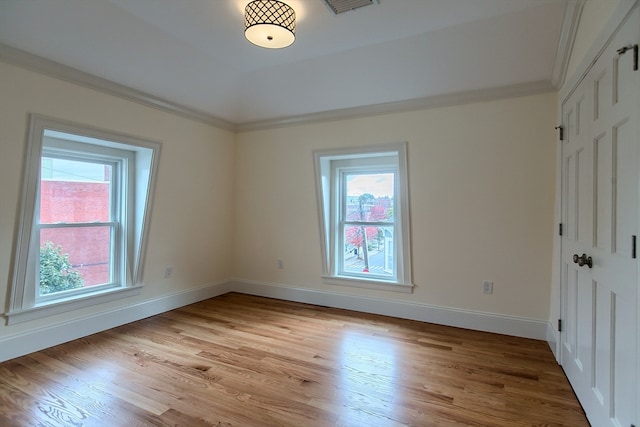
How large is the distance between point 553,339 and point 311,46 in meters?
3.28

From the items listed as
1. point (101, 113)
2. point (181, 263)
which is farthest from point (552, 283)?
point (101, 113)

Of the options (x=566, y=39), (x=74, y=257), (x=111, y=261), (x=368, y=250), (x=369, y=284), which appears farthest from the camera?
(x=368, y=250)

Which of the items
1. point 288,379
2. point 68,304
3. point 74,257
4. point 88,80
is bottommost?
point 288,379

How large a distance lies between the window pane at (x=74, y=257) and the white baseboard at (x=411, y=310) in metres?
1.70

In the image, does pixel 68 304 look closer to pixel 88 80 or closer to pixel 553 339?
pixel 88 80

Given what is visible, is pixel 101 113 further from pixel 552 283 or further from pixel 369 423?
pixel 552 283

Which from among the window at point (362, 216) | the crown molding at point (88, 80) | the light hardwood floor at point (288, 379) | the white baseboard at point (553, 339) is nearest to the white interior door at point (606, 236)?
the white baseboard at point (553, 339)

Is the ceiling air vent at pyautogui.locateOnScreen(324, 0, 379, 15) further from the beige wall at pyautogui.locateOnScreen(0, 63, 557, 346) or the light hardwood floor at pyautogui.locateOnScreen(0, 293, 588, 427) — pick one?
the light hardwood floor at pyautogui.locateOnScreen(0, 293, 588, 427)

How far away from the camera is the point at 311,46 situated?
9.94 feet

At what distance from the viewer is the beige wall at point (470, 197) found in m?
2.98

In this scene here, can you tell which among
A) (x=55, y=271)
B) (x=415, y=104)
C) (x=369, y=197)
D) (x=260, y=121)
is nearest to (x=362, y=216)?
(x=369, y=197)

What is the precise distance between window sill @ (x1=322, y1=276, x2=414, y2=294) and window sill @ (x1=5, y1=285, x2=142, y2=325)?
2.12 meters

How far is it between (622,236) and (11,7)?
371 centimetres

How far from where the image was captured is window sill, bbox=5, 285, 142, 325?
252 cm
